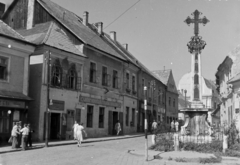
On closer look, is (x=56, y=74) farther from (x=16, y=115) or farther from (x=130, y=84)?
(x=130, y=84)

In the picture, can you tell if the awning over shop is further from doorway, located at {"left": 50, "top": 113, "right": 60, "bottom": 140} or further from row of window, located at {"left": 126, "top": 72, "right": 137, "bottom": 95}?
row of window, located at {"left": 126, "top": 72, "right": 137, "bottom": 95}

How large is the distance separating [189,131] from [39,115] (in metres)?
10.1

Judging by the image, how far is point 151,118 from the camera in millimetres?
40844

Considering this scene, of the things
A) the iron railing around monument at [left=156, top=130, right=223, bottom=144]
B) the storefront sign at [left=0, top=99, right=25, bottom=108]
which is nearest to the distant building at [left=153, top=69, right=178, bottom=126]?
the storefront sign at [left=0, top=99, right=25, bottom=108]

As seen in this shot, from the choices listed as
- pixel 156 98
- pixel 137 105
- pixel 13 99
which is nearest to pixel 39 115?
pixel 13 99

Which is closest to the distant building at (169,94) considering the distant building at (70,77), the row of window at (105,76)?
the distant building at (70,77)

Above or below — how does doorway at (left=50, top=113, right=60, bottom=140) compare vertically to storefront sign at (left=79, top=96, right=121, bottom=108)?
below

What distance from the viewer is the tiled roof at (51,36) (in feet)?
73.2

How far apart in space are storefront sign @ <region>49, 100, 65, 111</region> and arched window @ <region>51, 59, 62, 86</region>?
129cm

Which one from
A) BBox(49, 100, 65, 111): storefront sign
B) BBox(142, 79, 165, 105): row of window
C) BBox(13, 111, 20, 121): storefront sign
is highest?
BBox(142, 79, 165, 105): row of window

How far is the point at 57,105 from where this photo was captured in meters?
21.9

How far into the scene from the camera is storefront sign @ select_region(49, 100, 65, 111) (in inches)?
839

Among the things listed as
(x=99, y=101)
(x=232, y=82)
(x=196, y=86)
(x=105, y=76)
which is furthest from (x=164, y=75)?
(x=196, y=86)

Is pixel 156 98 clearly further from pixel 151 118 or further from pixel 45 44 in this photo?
pixel 45 44
